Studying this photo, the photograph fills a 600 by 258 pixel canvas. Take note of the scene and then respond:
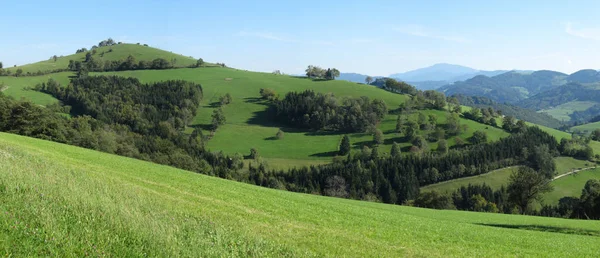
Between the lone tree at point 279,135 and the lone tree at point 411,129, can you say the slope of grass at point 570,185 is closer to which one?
the lone tree at point 411,129

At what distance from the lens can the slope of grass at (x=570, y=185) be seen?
479ft

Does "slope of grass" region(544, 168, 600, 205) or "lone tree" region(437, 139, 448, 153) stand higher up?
"lone tree" region(437, 139, 448, 153)

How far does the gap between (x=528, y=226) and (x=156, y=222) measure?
38.5 m

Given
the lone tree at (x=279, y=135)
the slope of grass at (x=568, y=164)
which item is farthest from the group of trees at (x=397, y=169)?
the lone tree at (x=279, y=135)

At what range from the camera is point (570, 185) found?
15588 cm

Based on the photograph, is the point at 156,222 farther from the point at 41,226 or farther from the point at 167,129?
the point at 167,129

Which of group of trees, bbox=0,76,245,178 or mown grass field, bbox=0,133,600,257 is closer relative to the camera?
mown grass field, bbox=0,133,600,257

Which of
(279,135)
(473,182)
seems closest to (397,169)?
(473,182)

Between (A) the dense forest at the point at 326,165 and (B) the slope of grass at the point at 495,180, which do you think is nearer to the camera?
(A) the dense forest at the point at 326,165

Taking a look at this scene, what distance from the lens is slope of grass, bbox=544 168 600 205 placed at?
146m

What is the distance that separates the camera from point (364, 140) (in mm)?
192125

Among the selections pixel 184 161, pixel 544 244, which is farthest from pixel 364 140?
pixel 544 244

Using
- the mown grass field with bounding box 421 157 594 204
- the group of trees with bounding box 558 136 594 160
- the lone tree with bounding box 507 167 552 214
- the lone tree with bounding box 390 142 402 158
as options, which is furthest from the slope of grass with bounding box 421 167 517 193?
the lone tree with bounding box 507 167 552 214

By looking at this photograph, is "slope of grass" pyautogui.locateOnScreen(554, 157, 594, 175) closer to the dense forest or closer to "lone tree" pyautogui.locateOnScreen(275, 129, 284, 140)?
the dense forest
